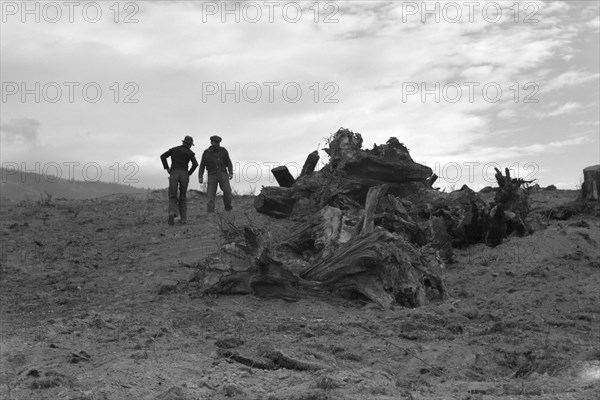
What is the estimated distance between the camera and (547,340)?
7.36m

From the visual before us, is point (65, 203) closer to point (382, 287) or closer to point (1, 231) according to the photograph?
point (1, 231)

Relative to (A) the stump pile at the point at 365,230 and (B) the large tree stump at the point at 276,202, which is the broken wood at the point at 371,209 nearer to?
(A) the stump pile at the point at 365,230

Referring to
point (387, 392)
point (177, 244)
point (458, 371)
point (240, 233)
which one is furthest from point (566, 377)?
point (177, 244)

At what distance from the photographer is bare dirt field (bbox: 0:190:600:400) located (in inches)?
242

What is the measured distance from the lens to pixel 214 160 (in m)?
15.7

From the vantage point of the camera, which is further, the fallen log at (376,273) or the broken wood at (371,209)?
the broken wood at (371,209)

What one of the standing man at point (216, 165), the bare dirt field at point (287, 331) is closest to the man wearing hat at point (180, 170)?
the standing man at point (216, 165)

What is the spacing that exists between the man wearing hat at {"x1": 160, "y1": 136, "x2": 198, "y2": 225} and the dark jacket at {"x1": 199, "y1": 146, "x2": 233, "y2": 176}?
22.0 inches

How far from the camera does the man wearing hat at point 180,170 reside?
14.9 meters

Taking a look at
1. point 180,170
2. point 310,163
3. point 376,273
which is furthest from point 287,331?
point 310,163

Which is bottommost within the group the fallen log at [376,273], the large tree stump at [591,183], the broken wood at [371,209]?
the fallen log at [376,273]

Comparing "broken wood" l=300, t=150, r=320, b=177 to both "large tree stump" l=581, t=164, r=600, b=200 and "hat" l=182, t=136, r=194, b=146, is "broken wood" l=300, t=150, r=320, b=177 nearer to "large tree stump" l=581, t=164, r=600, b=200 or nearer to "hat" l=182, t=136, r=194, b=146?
"hat" l=182, t=136, r=194, b=146

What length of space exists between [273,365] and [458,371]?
1.61m

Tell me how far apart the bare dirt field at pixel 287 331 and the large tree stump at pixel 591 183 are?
8.49ft
